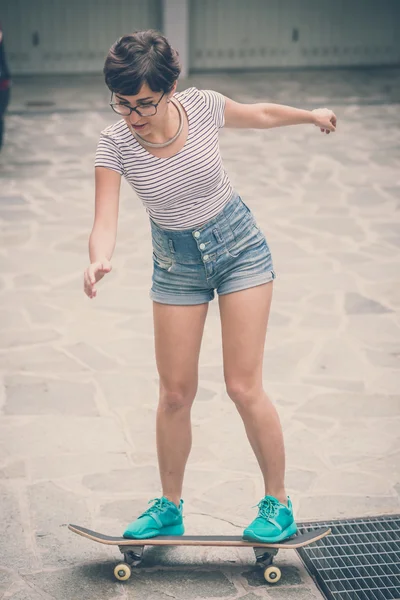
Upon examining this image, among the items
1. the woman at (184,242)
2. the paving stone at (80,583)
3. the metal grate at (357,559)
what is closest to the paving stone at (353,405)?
the metal grate at (357,559)

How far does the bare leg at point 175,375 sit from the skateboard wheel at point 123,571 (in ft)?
1.29

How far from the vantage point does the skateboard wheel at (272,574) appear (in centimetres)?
419

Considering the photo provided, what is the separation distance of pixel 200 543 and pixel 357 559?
79 centimetres

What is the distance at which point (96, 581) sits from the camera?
423 cm

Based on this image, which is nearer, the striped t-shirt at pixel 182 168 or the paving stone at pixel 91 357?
the striped t-shirt at pixel 182 168

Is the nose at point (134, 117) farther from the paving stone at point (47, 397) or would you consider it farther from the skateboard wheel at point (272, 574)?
the paving stone at point (47, 397)

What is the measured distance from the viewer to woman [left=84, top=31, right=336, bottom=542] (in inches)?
144

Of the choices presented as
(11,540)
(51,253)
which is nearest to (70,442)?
(11,540)

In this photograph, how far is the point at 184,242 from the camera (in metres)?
3.95

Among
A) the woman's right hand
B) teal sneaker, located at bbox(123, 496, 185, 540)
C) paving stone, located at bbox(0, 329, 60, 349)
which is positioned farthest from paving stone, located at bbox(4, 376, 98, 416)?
the woman's right hand

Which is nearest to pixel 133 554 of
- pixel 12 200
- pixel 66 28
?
pixel 12 200

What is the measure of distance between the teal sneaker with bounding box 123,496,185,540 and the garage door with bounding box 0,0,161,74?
14.2 m

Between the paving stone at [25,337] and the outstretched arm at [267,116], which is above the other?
the outstretched arm at [267,116]

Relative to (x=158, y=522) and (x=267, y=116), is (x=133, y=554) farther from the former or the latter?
(x=267, y=116)
